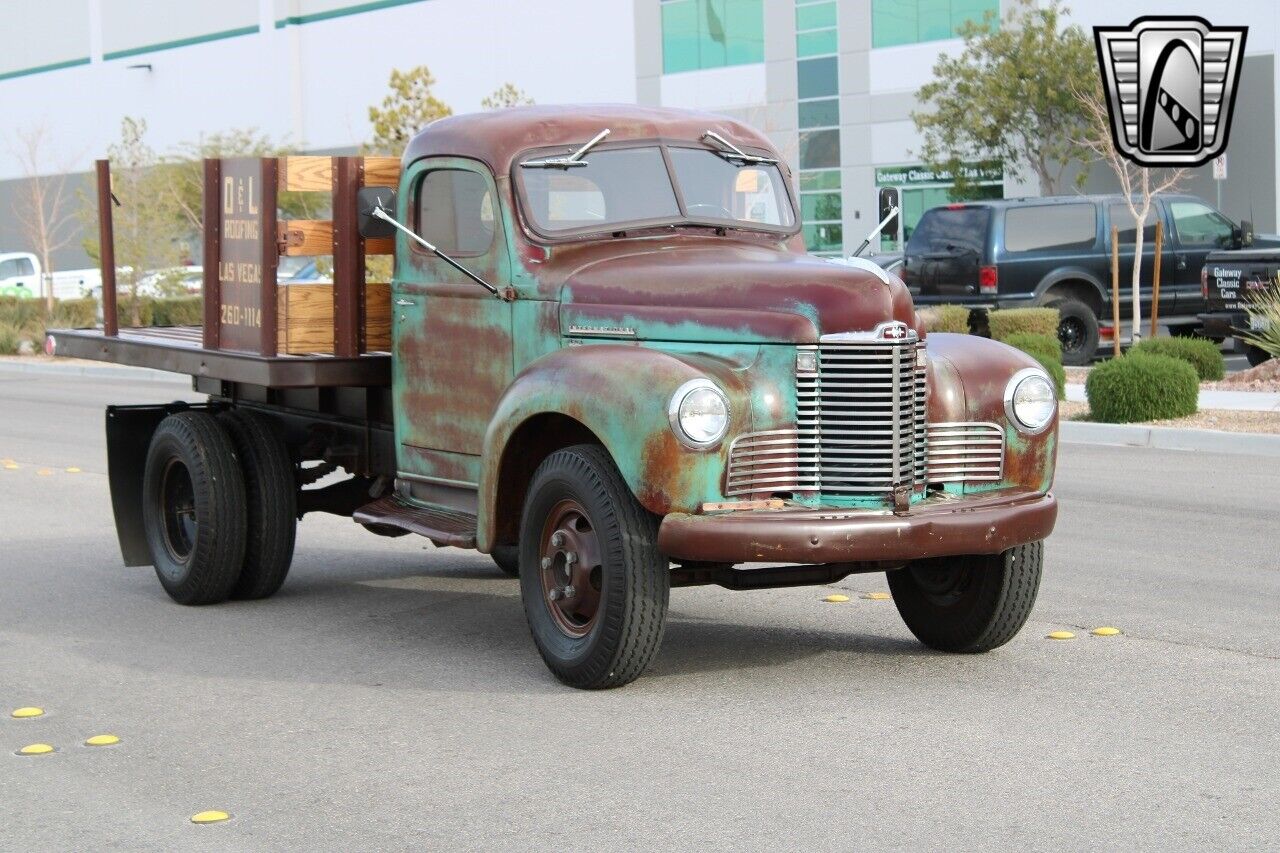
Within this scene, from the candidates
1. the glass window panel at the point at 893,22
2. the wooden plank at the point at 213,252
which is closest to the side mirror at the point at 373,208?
the wooden plank at the point at 213,252

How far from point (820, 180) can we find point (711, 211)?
130ft

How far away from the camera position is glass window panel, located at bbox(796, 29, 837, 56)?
151ft

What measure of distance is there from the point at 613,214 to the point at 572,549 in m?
1.59

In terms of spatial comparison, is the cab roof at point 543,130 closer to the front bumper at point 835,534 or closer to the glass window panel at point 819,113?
the front bumper at point 835,534

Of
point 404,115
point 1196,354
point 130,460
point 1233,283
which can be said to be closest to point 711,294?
point 130,460

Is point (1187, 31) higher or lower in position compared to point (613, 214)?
higher

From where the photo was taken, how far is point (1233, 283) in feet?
68.4

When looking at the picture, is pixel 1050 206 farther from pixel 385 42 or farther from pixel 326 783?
pixel 385 42

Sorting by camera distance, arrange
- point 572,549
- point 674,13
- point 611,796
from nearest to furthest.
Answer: point 611,796
point 572,549
point 674,13

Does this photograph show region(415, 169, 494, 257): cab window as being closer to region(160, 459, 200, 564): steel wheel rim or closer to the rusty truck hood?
the rusty truck hood

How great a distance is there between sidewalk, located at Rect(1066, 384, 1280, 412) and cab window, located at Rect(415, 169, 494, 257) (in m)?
11.1

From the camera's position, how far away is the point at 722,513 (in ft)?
21.2

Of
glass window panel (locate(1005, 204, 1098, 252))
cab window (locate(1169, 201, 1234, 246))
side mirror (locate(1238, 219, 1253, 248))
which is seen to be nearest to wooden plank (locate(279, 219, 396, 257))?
glass window panel (locate(1005, 204, 1098, 252))

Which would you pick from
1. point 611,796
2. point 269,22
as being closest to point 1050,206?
point 611,796
